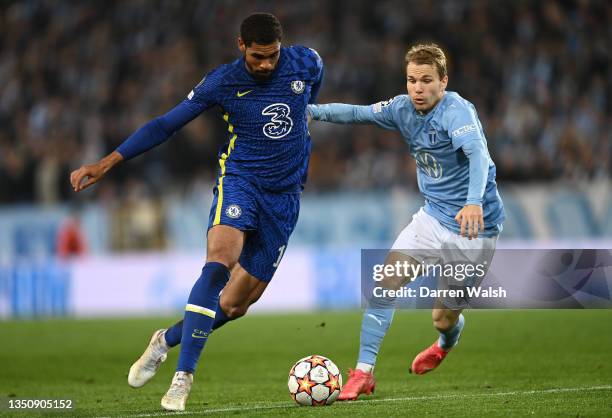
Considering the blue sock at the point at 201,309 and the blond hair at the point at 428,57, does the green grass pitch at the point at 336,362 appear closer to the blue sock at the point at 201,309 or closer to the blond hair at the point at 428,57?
the blue sock at the point at 201,309

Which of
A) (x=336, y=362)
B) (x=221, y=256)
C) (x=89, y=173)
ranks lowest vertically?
(x=336, y=362)


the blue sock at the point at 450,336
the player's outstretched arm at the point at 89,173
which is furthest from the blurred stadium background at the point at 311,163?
the player's outstretched arm at the point at 89,173

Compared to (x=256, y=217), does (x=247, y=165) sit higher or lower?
higher

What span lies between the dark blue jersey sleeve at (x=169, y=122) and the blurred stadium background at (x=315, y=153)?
10078mm

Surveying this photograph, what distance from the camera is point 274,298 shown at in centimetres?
1767

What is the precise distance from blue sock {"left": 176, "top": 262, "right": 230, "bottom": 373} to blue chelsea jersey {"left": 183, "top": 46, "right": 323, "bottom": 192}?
0.75 m

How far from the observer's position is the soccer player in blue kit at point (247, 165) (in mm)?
6258

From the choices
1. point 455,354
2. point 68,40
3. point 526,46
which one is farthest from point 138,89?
point 455,354

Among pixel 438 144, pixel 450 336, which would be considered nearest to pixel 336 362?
pixel 450 336

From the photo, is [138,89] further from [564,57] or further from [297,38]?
[564,57]

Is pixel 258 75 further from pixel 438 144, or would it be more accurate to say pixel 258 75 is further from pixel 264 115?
pixel 438 144

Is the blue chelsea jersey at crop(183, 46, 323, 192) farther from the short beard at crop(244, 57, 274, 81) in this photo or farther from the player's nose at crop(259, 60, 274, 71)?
the player's nose at crop(259, 60, 274, 71)

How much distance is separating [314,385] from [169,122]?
183 centimetres

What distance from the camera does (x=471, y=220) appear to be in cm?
610
